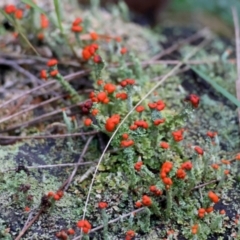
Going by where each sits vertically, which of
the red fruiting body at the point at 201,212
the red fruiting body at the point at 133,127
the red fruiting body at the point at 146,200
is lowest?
the red fruiting body at the point at 201,212

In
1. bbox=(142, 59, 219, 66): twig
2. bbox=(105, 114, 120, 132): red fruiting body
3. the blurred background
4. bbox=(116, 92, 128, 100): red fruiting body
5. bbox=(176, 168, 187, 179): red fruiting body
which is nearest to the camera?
bbox=(176, 168, 187, 179): red fruiting body

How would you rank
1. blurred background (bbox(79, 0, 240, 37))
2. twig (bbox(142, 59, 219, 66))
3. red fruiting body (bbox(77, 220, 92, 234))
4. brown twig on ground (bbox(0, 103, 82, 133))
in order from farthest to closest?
blurred background (bbox(79, 0, 240, 37)) → twig (bbox(142, 59, 219, 66)) → brown twig on ground (bbox(0, 103, 82, 133)) → red fruiting body (bbox(77, 220, 92, 234))

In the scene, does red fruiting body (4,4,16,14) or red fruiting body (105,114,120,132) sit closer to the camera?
red fruiting body (105,114,120,132)

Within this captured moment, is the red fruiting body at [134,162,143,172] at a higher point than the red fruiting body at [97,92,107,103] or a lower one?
lower

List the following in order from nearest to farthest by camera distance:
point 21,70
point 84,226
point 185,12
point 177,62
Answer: point 84,226, point 21,70, point 177,62, point 185,12

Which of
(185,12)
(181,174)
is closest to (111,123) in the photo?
(181,174)

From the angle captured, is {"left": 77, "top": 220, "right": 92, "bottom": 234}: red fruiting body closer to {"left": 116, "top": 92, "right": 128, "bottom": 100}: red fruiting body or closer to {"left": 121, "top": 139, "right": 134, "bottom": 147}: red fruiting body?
{"left": 121, "top": 139, "right": 134, "bottom": 147}: red fruiting body

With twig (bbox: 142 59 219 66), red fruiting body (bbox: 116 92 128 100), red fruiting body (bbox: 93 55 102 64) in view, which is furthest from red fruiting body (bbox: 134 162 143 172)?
twig (bbox: 142 59 219 66)

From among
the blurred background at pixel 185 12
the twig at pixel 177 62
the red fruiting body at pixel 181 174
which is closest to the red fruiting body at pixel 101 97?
the red fruiting body at pixel 181 174

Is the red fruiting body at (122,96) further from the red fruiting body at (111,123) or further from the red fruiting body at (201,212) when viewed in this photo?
the red fruiting body at (201,212)

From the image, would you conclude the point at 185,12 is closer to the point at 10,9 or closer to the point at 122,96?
the point at 10,9

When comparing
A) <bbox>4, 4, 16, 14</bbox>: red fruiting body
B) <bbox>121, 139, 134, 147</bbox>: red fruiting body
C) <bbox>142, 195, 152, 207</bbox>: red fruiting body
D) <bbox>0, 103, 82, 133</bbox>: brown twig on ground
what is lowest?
<bbox>142, 195, 152, 207</bbox>: red fruiting body
